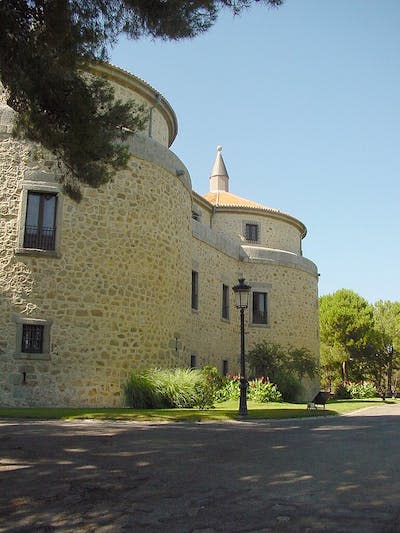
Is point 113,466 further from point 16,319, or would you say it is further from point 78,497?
point 16,319

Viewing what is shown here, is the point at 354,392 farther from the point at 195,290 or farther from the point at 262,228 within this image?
the point at 195,290

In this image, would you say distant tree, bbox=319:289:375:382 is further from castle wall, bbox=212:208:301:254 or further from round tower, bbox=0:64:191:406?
round tower, bbox=0:64:191:406

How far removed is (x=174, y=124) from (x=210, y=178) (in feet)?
54.4

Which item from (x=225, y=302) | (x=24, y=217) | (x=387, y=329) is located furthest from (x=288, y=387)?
(x=387, y=329)

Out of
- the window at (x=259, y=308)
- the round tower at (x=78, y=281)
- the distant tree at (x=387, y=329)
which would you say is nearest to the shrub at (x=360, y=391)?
the window at (x=259, y=308)

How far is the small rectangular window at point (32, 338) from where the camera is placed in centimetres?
1509

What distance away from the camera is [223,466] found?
636 centimetres

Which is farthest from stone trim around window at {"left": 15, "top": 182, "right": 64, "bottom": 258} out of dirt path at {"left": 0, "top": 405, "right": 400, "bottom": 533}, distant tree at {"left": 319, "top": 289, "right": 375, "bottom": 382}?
distant tree at {"left": 319, "top": 289, "right": 375, "bottom": 382}

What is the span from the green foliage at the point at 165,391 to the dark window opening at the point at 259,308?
1337cm

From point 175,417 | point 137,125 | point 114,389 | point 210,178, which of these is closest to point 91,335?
point 114,389

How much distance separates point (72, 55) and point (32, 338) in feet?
27.8

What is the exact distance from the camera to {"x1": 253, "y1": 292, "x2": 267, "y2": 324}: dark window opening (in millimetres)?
29250

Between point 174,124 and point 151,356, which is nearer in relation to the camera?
point 151,356

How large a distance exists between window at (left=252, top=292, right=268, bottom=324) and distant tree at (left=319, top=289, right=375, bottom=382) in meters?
20.4
